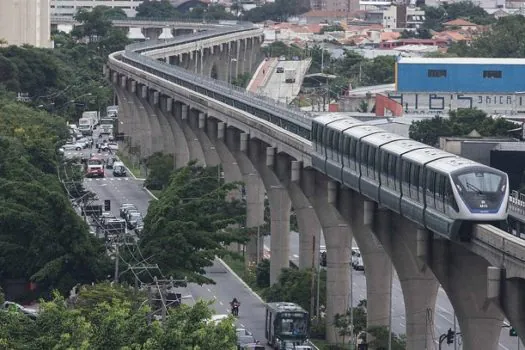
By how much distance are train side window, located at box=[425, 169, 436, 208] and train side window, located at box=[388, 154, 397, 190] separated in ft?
13.3

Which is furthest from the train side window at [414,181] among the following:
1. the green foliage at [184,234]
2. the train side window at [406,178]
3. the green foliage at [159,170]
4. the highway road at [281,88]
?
the highway road at [281,88]

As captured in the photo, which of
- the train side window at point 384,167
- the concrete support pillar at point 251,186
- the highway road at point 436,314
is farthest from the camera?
the concrete support pillar at point 251,186

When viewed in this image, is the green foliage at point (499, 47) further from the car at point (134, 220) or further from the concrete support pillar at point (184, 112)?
the car at point (134, 220)

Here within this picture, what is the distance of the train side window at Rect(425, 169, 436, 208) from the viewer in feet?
159

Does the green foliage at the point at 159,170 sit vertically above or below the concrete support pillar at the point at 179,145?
below

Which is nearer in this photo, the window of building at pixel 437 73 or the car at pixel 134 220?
the car at pixel 134 220

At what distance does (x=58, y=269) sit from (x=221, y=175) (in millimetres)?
33426

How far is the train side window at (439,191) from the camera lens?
156ft

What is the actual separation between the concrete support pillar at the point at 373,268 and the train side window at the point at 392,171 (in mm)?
7972

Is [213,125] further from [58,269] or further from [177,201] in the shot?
[58,269]

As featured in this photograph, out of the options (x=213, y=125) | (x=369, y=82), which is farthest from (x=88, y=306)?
(x=369, y=82)

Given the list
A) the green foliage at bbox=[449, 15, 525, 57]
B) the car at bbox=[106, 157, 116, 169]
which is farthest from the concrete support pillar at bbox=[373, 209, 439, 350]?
the green foliage at bbox=[449, 15, 525, 57]

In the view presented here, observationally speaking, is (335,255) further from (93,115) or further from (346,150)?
(93,115)

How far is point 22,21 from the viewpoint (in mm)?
170375
